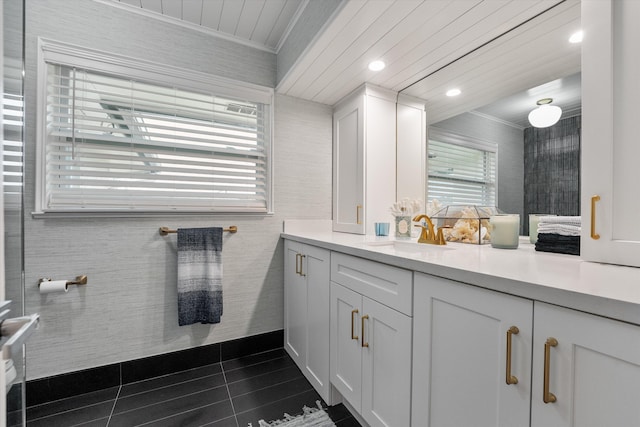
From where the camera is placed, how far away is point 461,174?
1.71 m

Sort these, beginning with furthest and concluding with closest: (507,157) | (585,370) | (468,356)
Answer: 1. (507,157)
2. (468,356)
3. (585,370)

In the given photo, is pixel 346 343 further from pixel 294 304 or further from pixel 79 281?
pixel 79 281

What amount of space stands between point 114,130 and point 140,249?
75cm

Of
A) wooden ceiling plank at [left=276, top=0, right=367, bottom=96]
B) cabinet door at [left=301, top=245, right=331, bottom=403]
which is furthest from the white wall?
cabinet door at [left=301, top=245, right=331, bottom=403]

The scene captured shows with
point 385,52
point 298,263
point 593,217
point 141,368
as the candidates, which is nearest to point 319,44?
point 385,52

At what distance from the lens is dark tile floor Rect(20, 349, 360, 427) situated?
1.40m

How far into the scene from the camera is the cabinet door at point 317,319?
150 cm

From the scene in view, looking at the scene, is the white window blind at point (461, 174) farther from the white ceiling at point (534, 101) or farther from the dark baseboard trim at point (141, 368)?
the dark baseboard trim at point (141, 368)

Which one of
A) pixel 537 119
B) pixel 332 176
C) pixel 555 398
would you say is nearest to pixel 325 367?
pixel 555 398

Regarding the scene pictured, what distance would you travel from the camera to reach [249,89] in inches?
81.0

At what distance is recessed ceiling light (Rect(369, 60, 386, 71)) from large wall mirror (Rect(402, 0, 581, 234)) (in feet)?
1.19

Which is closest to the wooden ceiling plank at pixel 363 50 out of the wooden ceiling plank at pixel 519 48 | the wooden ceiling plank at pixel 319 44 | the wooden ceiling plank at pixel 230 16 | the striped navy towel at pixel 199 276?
the wooden ceiling plank at pixel 319 44

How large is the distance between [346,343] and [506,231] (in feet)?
3.04

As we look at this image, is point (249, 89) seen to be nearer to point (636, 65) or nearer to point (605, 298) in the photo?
point (636, 65)
